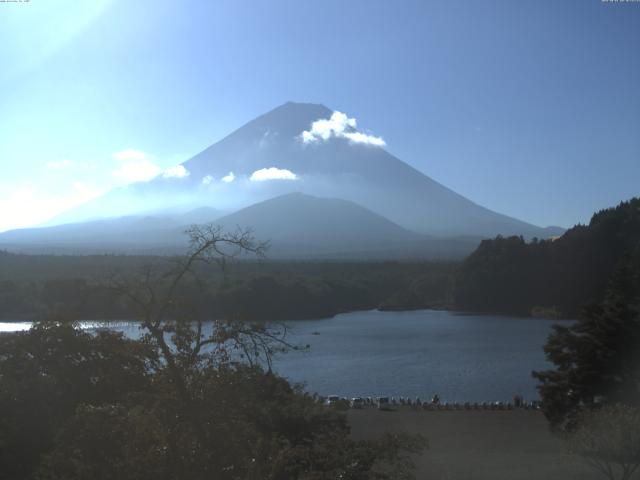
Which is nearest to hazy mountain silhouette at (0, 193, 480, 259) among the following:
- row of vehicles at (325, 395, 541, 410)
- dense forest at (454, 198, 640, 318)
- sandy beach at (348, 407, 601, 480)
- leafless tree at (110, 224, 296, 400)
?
dense forest at (454, 198, 640, 318)

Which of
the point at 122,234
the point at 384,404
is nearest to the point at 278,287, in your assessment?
the point at 384,404

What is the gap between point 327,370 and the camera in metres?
16.0

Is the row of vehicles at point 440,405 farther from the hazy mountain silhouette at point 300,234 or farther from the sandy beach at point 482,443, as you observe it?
the hazy mountain silhouette at point 300,234

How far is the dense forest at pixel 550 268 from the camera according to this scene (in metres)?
28.3

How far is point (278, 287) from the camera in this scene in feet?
93.2

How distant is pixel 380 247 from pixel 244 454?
236ft

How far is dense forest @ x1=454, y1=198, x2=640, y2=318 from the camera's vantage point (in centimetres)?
2828

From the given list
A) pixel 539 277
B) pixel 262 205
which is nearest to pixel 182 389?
pixel 539 277

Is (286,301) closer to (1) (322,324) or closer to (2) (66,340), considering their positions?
(1) (322,324)

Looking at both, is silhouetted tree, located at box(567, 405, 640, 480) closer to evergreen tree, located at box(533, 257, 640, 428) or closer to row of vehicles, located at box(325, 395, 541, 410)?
evergreen tree, located at box(533, 257, 640, 428)

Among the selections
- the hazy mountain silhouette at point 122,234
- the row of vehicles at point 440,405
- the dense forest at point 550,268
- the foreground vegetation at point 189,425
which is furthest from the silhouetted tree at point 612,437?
the hazy mountain silhouette at point 122,234

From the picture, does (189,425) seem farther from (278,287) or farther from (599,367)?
(278,287)

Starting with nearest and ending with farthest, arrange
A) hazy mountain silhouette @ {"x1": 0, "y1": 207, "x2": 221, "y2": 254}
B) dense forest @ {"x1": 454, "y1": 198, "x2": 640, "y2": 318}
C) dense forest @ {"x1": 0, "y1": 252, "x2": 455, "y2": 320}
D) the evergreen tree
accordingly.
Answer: the evergreen tree
dense forest @ {"x1": 0, "y1": 252, "x2": 455, "y2": 320}
dense forest @ {"x1": 454, "y1": 198, "x2": 640, "y2": 318}
hazy mountain silhouette @ {"x1": 0, "y1": 207, "x2": 221, "y2": 254}

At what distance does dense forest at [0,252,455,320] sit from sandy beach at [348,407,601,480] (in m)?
9.61
